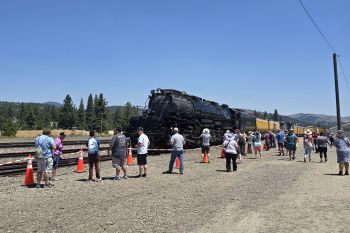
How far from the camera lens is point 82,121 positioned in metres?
155

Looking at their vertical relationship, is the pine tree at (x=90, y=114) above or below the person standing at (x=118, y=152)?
above

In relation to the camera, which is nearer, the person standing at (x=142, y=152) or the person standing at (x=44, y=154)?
the person standing at (x=44, y=154)

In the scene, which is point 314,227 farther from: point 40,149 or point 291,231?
point 40,149

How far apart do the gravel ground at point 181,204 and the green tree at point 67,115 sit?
11809 cm

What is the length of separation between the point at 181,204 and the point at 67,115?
125 metres

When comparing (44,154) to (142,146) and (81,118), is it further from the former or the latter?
(81,118)

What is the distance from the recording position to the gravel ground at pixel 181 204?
7824mm

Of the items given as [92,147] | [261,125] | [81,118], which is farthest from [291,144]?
[81,118]

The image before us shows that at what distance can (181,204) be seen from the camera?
9.89 metres

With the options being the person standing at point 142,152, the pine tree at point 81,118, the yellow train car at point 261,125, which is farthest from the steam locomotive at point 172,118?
the pine tree at point 81,118

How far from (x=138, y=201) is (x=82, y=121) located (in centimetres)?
14871

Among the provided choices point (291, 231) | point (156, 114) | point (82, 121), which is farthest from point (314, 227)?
point (82, 121)

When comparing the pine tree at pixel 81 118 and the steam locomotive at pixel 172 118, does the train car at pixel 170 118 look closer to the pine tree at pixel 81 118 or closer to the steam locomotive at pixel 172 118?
Answer: the steam locomotive at pixel 172 118

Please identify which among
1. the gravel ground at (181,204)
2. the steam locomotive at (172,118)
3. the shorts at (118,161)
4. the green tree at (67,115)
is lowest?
the gravel ground at (181,204)
